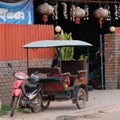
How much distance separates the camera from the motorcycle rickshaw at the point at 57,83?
13.3 metres

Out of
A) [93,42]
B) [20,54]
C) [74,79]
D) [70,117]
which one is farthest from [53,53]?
[93,42]

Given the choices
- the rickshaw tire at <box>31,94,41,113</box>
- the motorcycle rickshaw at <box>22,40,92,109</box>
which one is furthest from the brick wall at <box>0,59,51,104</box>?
the rickshaw tire at <box>31,94,41,113</box>

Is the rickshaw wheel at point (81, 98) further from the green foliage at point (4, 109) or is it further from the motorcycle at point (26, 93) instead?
the green foliage at point (4, 109)

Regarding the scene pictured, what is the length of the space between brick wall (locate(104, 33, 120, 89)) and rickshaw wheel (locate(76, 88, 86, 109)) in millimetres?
5426

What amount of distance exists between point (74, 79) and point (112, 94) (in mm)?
4195

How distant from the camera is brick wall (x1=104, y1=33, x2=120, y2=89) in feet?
64.0

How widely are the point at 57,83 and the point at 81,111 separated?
3.31 ft

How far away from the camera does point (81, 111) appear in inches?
532

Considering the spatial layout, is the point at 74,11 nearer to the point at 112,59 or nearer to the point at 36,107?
the point at 112,59

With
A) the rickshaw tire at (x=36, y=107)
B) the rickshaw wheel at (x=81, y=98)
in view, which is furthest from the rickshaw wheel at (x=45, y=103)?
the rickshaw wheel at (x=81, y=98)

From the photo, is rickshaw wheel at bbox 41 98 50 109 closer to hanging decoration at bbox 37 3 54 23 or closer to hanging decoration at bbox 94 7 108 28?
hanging decoration at bbox 37 3 54 23

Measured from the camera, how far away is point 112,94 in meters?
17.8

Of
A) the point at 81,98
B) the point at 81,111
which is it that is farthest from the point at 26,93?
the point at 81,98

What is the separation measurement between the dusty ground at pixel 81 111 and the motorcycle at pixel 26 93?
25 centimetres
